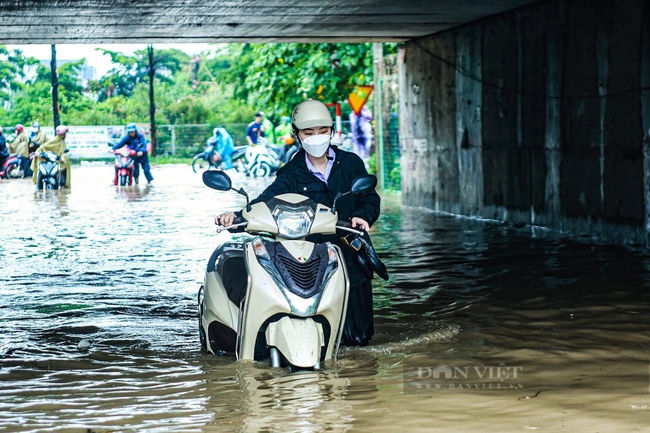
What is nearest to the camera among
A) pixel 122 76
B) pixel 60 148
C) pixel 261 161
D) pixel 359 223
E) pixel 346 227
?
pixel 346 227

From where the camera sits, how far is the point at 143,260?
1190 cm

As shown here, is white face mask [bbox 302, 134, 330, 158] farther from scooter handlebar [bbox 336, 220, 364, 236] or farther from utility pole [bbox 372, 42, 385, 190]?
utility pole [bbox 372, 42, 385, 190]

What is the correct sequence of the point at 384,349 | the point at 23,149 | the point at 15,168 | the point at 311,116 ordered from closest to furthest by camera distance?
the point at 311,116, the point at 384,349, the point at 15,168, the point at 23,149

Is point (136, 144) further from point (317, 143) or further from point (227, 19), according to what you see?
point (317, 143)

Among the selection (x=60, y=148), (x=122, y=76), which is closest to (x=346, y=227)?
(x=60, y=148)

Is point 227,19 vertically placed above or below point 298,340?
above

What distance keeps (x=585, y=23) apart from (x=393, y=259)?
3762 millimetres

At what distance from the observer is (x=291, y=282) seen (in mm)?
5480

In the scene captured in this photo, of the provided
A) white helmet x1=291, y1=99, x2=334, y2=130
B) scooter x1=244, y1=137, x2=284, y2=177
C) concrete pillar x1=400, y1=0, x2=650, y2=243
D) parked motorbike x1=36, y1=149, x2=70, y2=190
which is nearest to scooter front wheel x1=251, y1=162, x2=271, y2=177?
scooter x1=244, y1=137, x2=284, y2=177

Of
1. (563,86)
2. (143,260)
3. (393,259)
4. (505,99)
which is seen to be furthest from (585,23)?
(143,260)

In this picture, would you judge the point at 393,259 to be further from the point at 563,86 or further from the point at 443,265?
the point at 563,86

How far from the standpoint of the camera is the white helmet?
20.2ft

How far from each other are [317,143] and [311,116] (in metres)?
0.15

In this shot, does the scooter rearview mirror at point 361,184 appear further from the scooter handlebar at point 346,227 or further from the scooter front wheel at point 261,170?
the scooter front wheel at point 261,170
